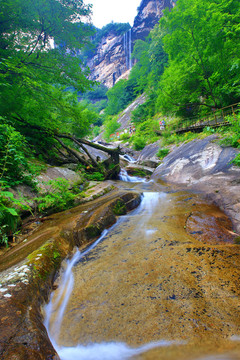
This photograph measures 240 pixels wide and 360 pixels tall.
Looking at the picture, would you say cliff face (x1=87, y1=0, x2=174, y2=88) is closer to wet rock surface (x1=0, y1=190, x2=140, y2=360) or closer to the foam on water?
wet rock surface (x1=0, y1=190, x2=140, y2=360)

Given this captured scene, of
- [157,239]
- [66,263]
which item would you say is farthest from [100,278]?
[157,239]

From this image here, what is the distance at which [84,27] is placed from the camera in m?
6.11

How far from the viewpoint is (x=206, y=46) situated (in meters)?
11.7

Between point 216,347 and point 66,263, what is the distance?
2181 mm

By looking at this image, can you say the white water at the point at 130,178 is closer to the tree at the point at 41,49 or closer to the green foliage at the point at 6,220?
the tree at the point at 41,49

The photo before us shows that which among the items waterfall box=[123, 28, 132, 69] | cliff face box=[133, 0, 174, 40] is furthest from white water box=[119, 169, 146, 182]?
waterfall box=[123, 28, 132, 69]

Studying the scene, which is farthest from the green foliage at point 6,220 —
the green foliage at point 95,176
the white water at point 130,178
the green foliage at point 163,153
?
the green foliage at point 163,153

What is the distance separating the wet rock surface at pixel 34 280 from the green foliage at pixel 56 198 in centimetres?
40

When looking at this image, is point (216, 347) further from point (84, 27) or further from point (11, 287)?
point (84, 27)

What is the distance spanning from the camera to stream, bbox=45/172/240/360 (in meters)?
1.40

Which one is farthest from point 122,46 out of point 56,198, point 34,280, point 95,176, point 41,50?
point 34,280

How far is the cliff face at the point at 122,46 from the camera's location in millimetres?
59388

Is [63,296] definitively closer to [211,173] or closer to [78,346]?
[78,346]

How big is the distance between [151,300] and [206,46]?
1597cm
